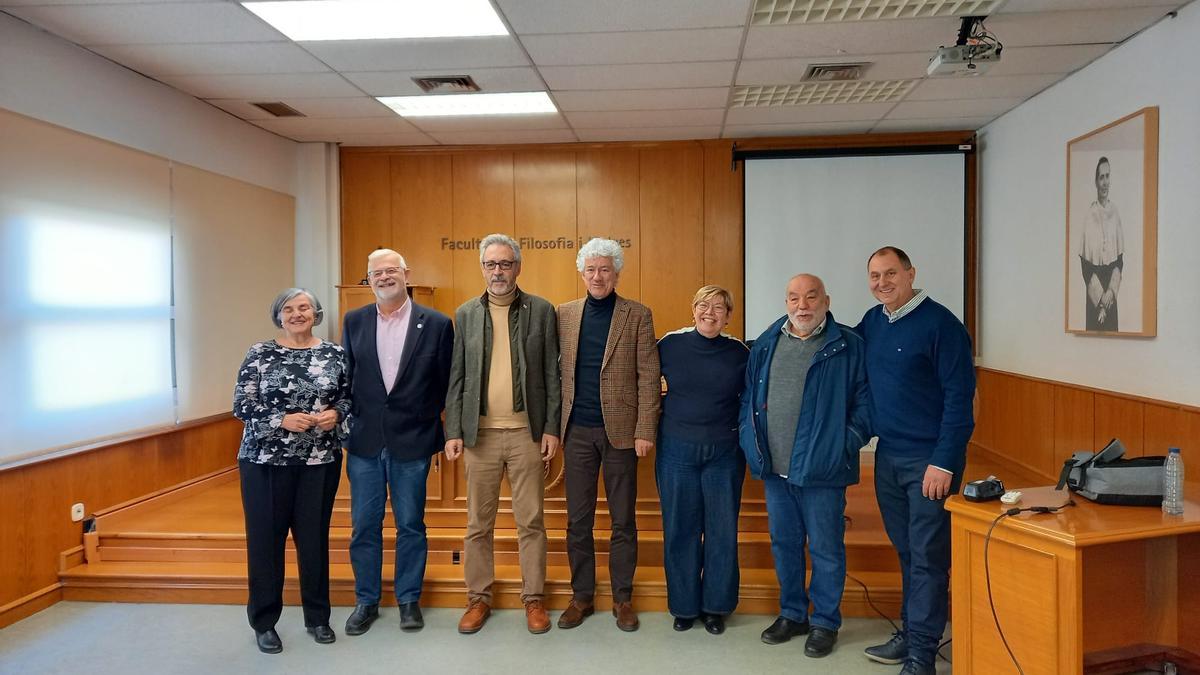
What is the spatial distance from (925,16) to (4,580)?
533 centimetres

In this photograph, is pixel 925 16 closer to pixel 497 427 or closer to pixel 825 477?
pixel 825 477

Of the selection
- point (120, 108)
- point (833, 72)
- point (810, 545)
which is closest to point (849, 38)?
point (833, 72)

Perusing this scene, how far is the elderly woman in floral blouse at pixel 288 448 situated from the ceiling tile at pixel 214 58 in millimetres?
1838

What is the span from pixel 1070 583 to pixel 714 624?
5.07 ft

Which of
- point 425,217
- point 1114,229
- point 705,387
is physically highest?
point 425,217

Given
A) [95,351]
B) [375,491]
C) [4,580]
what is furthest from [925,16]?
[4,580]

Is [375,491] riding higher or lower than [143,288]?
lower

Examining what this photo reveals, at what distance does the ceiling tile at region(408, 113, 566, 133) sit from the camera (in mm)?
5727

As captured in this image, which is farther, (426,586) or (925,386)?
(426,586)

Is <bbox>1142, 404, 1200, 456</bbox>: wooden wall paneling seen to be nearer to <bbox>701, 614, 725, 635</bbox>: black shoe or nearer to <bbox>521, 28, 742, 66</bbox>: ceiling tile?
<bbox>701, 614, 725, 635</bbox>: black shoe

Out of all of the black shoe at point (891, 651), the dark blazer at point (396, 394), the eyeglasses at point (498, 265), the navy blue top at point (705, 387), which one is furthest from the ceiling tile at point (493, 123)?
the black shoe at point (891, 651)

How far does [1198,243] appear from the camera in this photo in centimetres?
357

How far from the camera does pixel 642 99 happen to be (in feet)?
17.2

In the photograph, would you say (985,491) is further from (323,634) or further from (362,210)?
(362,210)
